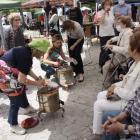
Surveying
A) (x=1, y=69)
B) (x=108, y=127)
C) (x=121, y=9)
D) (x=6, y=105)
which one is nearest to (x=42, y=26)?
(x=121, y=9)

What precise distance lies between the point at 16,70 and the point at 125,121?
5.01 feet

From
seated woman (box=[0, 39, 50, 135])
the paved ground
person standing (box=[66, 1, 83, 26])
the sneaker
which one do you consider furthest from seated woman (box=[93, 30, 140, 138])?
person standing (box=[66, 1, 83, 26])

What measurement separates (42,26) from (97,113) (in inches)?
452

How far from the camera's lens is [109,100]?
2.10 metres

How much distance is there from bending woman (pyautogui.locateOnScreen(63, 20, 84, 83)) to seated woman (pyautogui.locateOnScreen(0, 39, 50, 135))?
158 centimetres

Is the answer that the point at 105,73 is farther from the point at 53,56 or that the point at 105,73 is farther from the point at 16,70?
the point at 16,70

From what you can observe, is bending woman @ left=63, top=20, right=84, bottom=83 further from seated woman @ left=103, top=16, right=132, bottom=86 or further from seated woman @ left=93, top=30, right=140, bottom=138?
seated woman @ left=93, top=30, right=140, bottom=138

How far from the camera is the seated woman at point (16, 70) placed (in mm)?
2213

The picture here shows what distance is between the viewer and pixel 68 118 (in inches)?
114

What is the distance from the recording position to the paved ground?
8.30 feet

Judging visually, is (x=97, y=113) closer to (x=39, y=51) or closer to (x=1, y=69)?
(x=39, y=51)

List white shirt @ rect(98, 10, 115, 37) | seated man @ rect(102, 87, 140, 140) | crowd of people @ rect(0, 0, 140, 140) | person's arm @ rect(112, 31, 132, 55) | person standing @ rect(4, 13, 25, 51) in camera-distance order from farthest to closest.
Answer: white shirt @ rect(98, 10, 115, 37) → person standing @ rect(4, 13, 25, 51) → person's arm @ rect(112, 31, 132, 55) → crowd of people @ rect(0, 0, 140, 140) → seated man @ rect(102, 87, 140, 140)

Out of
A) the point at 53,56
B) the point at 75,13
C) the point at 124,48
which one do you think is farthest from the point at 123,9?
the point at 53,56

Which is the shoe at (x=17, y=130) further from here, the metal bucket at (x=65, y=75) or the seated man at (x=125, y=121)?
the metal bucket at (x=65, y=75)
